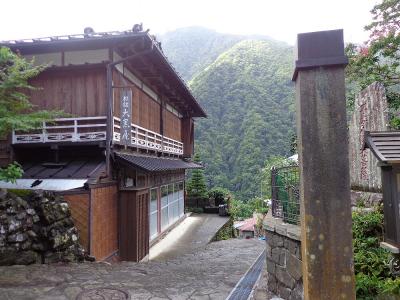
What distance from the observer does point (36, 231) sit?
25.2 ft

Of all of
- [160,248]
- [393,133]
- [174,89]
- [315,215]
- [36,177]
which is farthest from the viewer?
[174,89]

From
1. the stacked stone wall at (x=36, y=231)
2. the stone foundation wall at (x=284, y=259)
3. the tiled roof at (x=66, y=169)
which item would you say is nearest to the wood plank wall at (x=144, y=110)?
the tiled roof at (x=66, y=169)

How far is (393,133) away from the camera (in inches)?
254

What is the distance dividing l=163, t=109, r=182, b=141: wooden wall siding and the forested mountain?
33329mm

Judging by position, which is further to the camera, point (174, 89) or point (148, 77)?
point (174, 89)

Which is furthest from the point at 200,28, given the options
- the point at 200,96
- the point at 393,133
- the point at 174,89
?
the point at 393,133

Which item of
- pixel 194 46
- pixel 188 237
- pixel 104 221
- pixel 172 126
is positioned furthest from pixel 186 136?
pixel 194 46

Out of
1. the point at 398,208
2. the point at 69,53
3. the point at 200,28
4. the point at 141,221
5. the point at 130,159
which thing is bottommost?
the point at 141,221

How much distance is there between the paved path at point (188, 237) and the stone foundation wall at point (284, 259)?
696 centimetres

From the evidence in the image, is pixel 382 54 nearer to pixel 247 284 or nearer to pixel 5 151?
pixel 247 284

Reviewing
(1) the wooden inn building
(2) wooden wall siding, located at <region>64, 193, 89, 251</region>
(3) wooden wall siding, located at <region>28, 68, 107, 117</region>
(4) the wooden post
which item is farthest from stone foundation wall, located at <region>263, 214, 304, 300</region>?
(3) wooden wall siding, located at <region>28, 68, 107, 117</region>

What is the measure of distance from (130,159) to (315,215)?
8561 millimetres

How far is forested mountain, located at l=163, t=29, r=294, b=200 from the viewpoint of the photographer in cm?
6028

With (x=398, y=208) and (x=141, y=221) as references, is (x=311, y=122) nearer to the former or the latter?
(x=398, y=208)
